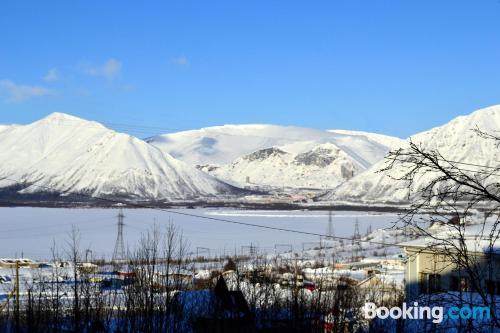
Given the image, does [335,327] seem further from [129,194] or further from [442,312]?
[129,194]

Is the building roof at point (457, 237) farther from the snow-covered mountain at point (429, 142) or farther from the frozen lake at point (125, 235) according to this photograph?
the snow-covered mountain at point (429, 142)

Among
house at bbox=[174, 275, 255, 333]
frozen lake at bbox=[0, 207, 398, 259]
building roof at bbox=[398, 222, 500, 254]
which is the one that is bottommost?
frozen lake at bbox=[0, 207, 398, 259]

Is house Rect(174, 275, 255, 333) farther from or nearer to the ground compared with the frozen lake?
farther from the ground

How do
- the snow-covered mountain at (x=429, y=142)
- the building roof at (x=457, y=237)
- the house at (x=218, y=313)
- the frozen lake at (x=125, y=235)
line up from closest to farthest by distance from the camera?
the building roof at (x=457, y=237)
the house at (x=218, y=313)
the frozen lake at (x=125, y=235)
the snow-covered mountain at (x=429, y=142)

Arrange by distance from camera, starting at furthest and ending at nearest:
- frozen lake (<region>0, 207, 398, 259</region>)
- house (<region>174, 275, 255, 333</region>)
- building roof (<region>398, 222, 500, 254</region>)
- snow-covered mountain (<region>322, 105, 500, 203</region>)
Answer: snow-covered mountain (<region>322, 105, 500, 203</region>), frozen lake (<region>0, 207, 398, 259</region>), house (<region>174, 275, 255, 333</region>), building roof (<region>398, 222, 500, 254</region>)

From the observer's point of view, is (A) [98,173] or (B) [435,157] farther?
(A) [98,173]

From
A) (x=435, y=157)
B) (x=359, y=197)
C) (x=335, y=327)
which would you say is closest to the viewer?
(x=435, y=157)

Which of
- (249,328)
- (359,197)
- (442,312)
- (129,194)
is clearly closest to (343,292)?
(249,328)

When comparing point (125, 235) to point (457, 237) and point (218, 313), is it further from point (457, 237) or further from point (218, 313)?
point (457, 237)

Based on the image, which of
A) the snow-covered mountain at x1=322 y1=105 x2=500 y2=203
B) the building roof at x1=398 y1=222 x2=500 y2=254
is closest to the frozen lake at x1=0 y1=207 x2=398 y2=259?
the building roof at x1=398 y1=222 x2=500 y2=254

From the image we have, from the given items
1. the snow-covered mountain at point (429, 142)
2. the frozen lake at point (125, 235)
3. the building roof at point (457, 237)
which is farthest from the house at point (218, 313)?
the snow-covered mountain at point (429, 142)

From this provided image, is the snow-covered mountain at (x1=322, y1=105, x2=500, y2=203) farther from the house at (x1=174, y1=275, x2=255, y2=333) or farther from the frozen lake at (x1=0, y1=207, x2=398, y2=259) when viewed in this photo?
the house at (x1=174, y1=275, x2=255, y2=333)
